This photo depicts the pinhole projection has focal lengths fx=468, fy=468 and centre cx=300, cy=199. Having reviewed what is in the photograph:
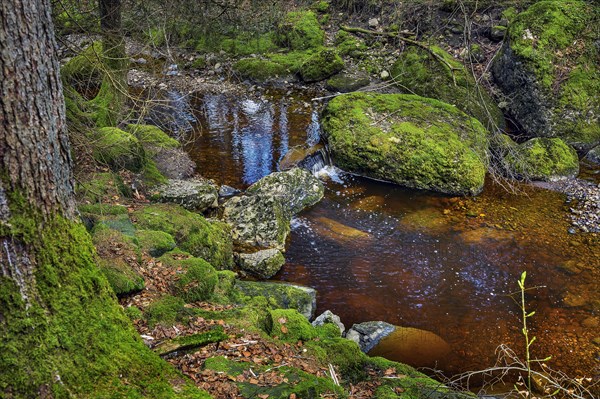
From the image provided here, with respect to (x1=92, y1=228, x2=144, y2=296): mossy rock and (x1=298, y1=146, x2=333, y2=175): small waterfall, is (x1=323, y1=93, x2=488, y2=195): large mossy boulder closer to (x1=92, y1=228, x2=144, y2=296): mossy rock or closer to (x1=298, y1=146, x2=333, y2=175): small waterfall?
(x1=298, y1=146, x2=333, y2=175): small waterfall

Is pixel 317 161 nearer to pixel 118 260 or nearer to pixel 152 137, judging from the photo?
pixel 152 137

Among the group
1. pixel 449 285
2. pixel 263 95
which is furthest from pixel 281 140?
pixel 449 285

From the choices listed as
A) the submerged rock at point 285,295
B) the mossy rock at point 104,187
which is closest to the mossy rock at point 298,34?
the mossy rock at point 104,187

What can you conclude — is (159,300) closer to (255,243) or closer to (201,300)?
(201,300)

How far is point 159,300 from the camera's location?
3.90 metres

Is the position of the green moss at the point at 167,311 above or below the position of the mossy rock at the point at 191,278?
above

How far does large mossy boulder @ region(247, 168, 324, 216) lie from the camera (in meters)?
8.47

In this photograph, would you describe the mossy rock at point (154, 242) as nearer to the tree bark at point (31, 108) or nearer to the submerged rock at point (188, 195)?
the submerged rock at point (188, 195)

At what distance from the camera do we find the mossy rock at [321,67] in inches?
571

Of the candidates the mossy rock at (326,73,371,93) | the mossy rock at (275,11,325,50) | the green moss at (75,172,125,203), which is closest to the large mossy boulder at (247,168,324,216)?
the green moss at (75,172,125,203)

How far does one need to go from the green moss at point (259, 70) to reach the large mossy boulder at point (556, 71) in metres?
6.65

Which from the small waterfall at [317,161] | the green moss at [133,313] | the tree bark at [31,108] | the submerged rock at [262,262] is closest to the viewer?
the tree bark at [31,108]

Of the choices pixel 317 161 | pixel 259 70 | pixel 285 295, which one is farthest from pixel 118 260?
pixel 259 70

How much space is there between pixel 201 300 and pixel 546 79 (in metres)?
10.1
